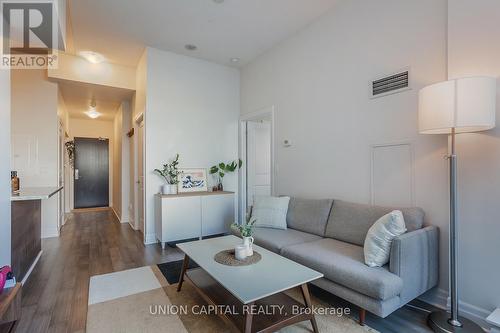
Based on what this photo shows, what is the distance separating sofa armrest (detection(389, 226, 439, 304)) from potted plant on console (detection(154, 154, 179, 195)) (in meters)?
3.19

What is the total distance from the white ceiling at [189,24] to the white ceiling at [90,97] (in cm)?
74

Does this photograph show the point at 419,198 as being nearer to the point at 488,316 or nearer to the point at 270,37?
the point at 488,316

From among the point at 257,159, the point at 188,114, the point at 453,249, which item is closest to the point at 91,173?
the point at 188,114

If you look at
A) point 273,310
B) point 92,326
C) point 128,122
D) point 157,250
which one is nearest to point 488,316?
point 273,310

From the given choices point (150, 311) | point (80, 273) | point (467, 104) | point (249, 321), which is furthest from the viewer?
point (80, 273)

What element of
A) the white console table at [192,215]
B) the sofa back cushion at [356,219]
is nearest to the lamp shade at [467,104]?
the sofa back cushion at [356,219]

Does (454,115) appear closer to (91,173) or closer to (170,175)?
(170,175)

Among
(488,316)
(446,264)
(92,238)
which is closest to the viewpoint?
(488,316)

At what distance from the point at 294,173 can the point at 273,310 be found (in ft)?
7.21

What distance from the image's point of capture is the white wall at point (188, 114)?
13.6ft

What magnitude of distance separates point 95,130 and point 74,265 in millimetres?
5906

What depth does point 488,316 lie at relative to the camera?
5.95 ft

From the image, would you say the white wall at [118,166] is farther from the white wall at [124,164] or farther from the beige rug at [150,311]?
the beige rug at [150,311]

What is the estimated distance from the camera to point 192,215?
4.09 metres
